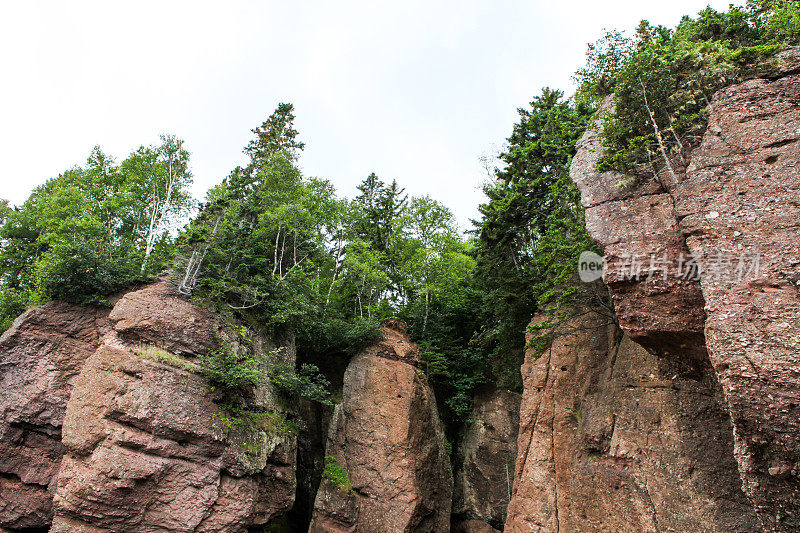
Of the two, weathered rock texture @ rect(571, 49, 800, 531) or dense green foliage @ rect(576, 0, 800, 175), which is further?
dense green foliage @ rect(576, 0, 800, 175)

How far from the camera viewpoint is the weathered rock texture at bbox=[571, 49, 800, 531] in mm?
4934

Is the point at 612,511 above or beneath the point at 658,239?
beneath

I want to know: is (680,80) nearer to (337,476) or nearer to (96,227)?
(337,476)

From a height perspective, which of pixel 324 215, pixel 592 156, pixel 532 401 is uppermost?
pixel 324 215

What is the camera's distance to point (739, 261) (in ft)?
19.0

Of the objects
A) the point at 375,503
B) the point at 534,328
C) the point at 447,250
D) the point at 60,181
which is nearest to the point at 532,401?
the point at 534,328

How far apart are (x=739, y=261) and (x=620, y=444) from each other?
14.0ft

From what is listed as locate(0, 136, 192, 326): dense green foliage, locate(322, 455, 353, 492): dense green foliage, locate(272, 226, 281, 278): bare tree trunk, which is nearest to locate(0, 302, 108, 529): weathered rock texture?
locate(0, 136, 192, 326): dense green foliage

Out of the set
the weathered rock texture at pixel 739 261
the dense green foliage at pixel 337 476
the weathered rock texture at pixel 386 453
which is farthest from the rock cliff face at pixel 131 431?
the weathered rock texture at pixel 739 261

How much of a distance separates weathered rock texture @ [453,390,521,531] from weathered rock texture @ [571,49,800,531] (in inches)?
374

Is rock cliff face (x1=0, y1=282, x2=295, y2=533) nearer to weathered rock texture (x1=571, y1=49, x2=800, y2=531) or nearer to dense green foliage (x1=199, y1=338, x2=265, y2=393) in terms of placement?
dense green foliage (x1=199, y1=338, x2=265, y2=393)

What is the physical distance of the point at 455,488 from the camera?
640 inches

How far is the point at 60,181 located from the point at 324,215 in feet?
50.5

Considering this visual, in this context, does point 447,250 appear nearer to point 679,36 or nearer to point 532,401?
point 532,401
